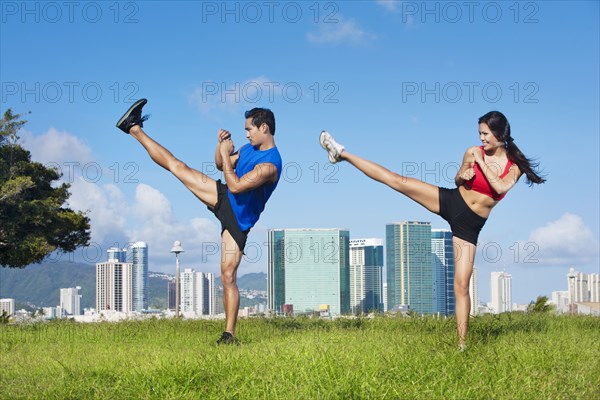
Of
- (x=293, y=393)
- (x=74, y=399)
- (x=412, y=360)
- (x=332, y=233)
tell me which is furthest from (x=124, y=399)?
(x=332, y=233)

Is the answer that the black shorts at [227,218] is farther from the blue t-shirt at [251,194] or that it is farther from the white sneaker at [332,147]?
the white sneaker at [332,147]

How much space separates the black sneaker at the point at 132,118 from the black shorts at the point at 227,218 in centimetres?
143

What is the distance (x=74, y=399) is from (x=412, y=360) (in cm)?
266

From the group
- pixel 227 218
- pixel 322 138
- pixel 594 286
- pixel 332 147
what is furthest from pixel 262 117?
pixel 594 286

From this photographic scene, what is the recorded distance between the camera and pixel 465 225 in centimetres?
714

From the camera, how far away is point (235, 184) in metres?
7.75

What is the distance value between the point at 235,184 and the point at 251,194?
341 millimetres

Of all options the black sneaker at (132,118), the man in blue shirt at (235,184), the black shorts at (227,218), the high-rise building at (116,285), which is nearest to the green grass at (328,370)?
the man in blue shirt at (235,184)

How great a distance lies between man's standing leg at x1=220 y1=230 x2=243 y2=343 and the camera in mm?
7988

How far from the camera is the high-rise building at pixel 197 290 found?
172 metres

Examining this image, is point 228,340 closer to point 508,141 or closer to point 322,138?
point 322,138

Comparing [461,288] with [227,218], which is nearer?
[461,288]

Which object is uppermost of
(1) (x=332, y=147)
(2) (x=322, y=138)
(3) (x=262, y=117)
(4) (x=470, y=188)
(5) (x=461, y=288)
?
(3) (x=262, y=117)

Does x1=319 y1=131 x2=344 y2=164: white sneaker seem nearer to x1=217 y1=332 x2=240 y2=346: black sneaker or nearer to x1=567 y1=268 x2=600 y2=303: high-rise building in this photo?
x1=217 y1=332 x2=240 y2=346: black sneaker
